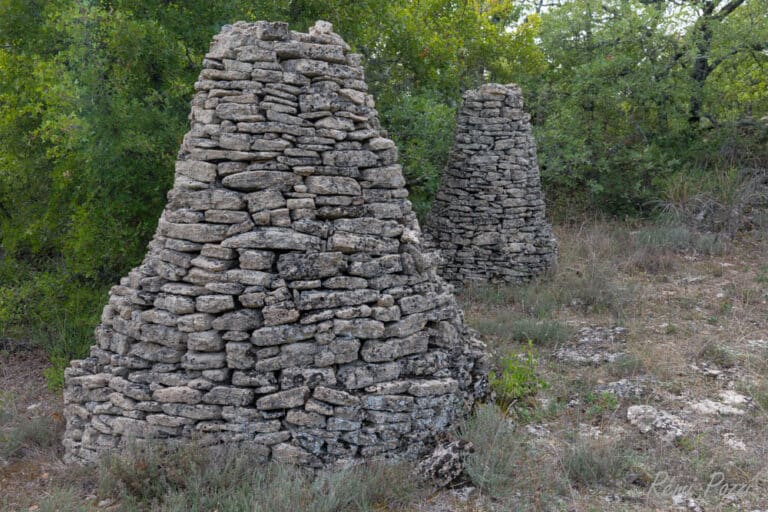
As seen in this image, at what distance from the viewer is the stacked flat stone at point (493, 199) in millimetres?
8555

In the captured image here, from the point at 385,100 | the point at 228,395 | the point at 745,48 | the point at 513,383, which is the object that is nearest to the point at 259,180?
the point at 228,395

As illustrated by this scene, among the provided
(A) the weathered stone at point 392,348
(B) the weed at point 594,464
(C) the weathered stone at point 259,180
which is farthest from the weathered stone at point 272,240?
(B) the weed at point 594,464

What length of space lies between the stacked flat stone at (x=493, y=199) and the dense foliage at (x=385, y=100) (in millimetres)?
753

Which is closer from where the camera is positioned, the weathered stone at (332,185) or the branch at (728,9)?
the weathered stone at (332,185)

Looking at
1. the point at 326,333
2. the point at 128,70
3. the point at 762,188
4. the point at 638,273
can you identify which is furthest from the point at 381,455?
the point at 762,188

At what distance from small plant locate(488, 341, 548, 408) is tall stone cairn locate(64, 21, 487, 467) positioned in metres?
0.88

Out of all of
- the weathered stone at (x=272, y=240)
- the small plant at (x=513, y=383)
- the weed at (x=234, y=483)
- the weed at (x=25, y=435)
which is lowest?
the weed at (x=25, y=435)

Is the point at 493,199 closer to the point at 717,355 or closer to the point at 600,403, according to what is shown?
the point at 717,355

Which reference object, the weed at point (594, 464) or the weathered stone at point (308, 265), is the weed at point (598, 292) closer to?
the weed at point (594, 464)

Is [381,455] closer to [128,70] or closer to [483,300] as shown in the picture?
[483,300]

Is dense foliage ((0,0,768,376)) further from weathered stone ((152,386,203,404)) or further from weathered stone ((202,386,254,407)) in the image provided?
weathered stone ((202,386,254,407))

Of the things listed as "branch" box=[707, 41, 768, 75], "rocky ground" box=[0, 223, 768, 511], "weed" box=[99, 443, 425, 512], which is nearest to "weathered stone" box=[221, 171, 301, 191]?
"weed" box=[99, 443, 425, 512]

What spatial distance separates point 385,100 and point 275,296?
6691 millimetres

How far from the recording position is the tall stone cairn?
3.86 m
